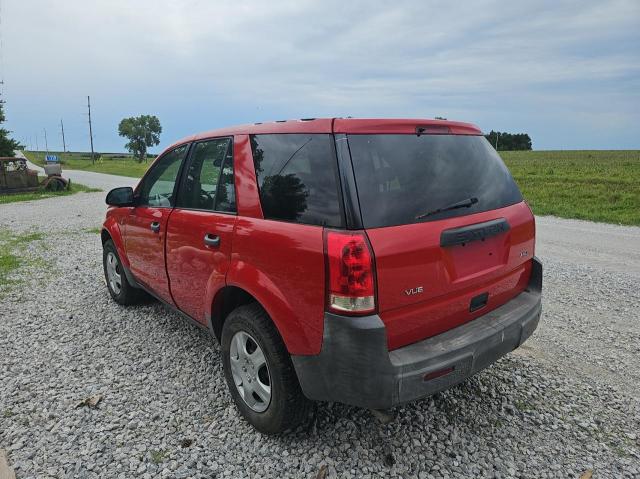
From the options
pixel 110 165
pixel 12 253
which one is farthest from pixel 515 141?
pixel 12 253

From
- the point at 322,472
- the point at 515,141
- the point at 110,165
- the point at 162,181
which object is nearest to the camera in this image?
the point at 322,472

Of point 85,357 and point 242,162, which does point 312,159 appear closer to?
point 242,162

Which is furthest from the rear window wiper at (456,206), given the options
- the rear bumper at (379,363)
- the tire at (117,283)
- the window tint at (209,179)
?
the tire at (117,283)

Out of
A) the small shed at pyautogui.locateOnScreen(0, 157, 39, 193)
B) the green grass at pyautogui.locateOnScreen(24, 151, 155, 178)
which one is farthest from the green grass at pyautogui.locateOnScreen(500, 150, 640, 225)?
the green grass at pyautogui.locateOnScreen(24, 151, 155, 178)

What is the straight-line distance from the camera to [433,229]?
228 centimetres

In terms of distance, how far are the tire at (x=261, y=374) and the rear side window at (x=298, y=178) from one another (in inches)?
24.8

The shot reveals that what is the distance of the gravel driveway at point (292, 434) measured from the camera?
2.48m

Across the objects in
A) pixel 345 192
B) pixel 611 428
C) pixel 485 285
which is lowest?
pixel 611 428

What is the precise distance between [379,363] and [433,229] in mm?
721

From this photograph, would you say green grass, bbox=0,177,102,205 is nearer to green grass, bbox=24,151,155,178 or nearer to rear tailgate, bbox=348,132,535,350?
green grass, bbox=24,151,155,178

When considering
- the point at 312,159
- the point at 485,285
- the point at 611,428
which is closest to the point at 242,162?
the point at 312,159

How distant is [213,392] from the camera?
10.5 ft

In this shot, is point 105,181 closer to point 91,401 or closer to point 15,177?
point 15,177

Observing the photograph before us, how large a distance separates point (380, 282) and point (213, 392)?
5.81ft
